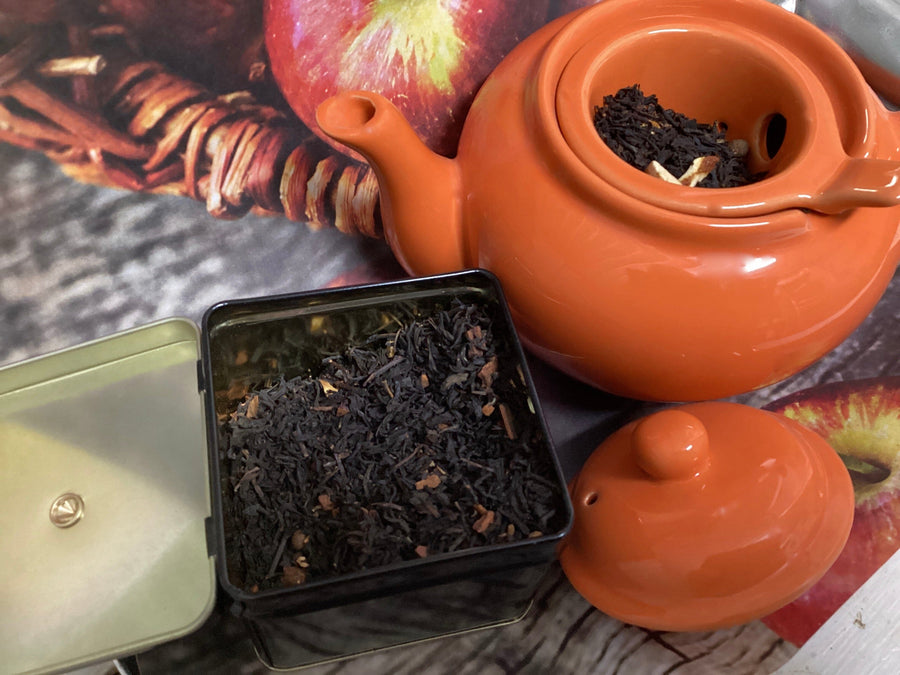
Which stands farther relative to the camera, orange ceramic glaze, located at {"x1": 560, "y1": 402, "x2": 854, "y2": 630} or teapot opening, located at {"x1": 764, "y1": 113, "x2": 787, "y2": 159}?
teapot opening, located at {"x1": 764, "y1": 113, "x2": 787, "y2": 159}

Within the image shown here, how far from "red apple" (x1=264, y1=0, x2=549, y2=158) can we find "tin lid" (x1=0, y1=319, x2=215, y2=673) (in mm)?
298

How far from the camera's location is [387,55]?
0.74 m

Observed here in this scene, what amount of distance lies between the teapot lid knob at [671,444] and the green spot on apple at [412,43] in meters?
0.44

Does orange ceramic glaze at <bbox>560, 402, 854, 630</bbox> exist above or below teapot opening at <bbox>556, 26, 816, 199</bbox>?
below

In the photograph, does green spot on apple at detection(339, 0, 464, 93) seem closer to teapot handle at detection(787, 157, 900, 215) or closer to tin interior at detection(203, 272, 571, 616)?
tin interior at detection(203, 272, 571, 616)

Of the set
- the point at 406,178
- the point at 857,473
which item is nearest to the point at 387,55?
the point at 406,178

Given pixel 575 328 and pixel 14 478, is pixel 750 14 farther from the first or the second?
pixel 14 478

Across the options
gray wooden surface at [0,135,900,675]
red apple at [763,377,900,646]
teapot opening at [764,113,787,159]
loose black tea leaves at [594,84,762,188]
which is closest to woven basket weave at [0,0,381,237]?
gray wooden surface at [0,135,900,675]

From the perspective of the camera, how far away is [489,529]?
1.61 feet

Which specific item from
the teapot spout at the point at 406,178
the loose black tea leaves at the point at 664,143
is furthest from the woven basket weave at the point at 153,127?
the loose black tea leaves at the point at 664,143

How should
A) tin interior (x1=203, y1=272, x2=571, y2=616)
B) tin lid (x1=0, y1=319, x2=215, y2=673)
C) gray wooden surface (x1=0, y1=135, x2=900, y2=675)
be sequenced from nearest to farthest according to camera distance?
tin interior (x1=203, y1=272, x2=571, y2=616) < tin lid (x1=0, y1=319, x2=215, y2=673) < gray wooden surface (x1=0, y1=135, x2=900, y2=675)

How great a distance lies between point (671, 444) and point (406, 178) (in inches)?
11.2

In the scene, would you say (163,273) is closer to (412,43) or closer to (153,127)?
(153,127)

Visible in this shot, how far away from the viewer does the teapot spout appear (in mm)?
533
